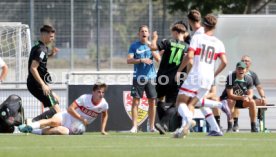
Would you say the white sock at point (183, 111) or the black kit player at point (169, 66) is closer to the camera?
the white sock at point (183, 111)

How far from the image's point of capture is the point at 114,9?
95.1 feet

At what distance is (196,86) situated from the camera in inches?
548

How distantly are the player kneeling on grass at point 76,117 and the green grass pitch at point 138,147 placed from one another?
1533mm

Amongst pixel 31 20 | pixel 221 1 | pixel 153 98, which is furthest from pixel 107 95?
pixel 221 1

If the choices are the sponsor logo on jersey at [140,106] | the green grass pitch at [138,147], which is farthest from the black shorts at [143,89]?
the green grass pitch at [138,147]

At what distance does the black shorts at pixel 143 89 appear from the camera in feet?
58.0

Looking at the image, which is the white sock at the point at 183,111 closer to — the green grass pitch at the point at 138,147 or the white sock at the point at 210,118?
the green grass pitch at the point at 138,147

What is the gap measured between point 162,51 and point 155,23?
11.5m

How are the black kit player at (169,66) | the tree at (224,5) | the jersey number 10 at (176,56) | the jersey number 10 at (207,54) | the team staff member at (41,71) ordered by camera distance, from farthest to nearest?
the tree at (224,5) → the jersey number 10 at (176,56) → the black kit player at (169,66) → the team staff member at (41,71) → the jersey number 10 at (207,54)

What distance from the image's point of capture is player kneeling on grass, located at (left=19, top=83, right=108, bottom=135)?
15.7 m

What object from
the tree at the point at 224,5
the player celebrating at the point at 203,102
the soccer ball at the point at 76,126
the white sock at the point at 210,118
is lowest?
the soccer ball at the point at 76,126

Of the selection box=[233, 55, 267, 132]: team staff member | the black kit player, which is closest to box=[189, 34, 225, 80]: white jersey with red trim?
the black kit player

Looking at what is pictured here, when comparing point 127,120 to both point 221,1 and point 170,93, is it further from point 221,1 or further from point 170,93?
point 221,1

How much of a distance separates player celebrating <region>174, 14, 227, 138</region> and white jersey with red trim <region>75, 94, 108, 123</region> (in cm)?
220
